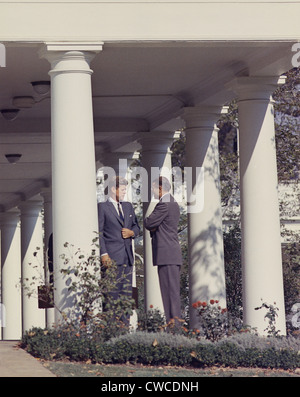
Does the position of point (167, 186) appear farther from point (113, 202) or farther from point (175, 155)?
point (175, 155)

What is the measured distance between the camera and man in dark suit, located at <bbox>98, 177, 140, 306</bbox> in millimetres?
15258

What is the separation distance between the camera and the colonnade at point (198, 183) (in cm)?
1435

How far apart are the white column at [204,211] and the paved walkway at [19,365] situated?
5766mm

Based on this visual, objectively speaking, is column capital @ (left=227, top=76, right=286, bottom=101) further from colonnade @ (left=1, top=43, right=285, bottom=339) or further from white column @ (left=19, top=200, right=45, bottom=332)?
white column @ (left=19, top=200, right=45, bottom=332)

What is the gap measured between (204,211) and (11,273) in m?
16.7

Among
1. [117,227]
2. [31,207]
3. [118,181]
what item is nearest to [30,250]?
[31,207]

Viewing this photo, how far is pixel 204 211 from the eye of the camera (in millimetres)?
19172

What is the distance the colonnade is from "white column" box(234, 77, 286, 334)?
2cm

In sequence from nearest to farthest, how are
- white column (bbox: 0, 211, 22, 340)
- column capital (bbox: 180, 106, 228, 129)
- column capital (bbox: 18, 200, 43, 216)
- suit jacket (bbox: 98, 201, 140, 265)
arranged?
suit jacket (bbox: 98, 201, 140, 265) < column capital (bbox: 180, 106, 228, 129) < column capital (bbox: 18, 200, 43, 216) < white column (bbox: 0, 211, 22, 340)

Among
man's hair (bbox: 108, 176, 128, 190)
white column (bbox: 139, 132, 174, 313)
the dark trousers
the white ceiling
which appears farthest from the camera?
white column (bbox: 139, 132, 174, 313)

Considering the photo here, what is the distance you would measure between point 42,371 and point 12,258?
23851 millimetres

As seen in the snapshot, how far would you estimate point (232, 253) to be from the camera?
24.9 metres

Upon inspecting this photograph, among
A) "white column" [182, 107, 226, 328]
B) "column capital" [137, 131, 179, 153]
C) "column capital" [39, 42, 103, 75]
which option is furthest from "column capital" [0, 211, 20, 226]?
"column capital" [39, 42, 103, 75]
